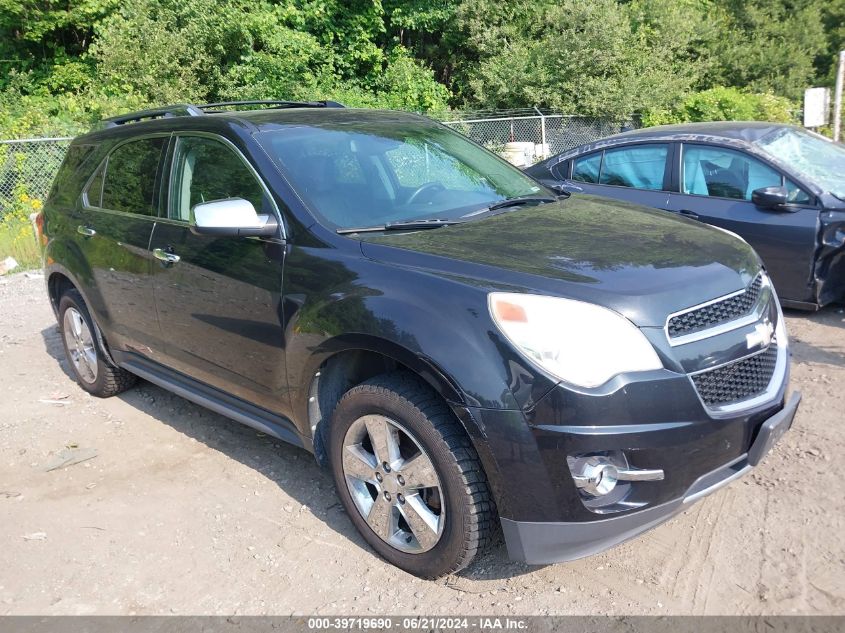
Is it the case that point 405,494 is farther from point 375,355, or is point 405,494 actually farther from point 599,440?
point 599,440

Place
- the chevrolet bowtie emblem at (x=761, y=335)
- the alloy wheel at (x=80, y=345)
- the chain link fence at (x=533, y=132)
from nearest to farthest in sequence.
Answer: the chevrolet bowtie emblem at (x=761, y=335) < the alloy wheel at (x=80, y=345) < the chain link fence at (x=533, y=132)

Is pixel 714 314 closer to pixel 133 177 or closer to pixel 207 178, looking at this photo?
pixel 207 178

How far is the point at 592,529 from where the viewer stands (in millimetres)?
2707

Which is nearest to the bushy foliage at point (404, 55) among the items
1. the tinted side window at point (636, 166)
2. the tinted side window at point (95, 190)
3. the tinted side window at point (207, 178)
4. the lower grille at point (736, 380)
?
the tinted side window at point (95, 190)

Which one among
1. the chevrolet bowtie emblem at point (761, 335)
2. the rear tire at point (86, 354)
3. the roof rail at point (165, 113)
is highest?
the roof rail at point (165, 113)

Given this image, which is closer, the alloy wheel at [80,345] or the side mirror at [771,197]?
the alloy wheel at [80,345]

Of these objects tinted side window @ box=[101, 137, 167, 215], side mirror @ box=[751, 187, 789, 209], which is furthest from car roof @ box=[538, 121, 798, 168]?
tinted side window @ box=[101, 137, 167, 215]

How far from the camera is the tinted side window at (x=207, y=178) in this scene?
3.74 m

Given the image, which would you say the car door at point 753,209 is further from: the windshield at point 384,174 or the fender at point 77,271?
the fender at point 77,271

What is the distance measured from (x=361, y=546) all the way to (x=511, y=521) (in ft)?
3.23

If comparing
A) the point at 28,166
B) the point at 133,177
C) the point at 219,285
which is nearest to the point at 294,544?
the point at 219,285

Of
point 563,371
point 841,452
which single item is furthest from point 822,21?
point 563,371

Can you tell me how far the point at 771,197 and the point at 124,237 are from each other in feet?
15.0

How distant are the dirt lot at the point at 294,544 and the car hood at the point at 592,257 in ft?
3.60
